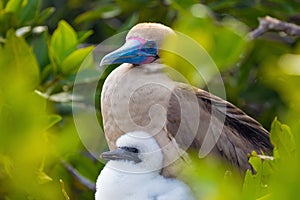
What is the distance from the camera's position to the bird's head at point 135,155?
1.86 metres

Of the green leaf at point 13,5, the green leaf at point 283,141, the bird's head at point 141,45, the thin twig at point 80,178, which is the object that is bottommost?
the thin twig at point 80,178

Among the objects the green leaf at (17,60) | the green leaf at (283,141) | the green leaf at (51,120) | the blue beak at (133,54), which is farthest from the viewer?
the green leaf at (17,60)

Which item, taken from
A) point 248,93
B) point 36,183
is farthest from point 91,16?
point 36,183

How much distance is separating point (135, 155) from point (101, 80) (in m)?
0.78

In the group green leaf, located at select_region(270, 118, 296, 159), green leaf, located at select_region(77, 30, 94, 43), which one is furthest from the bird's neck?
green leaf, located at select_region(77, 30, 94, 43)

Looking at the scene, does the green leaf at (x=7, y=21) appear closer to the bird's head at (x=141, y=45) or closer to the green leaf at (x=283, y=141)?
the bird's head at (x=141, y=45)

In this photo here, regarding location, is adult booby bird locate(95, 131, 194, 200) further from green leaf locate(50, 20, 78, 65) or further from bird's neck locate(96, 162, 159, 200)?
green leaf locate(50, 20, 78, 65)

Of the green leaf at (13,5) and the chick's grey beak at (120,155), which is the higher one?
the chick's grey beak at (120,155)

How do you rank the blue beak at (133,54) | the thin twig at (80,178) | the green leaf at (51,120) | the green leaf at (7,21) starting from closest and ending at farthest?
the blue beak at (133,54)
the green leaf at (51,120)
the thin twig at (80,178)
the green leaf at (7,21)

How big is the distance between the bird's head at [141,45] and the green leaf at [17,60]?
0.31 m

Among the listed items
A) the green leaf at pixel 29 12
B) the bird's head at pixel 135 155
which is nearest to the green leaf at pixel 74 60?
the green leaf at pixel 29 12

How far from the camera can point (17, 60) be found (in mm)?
2359

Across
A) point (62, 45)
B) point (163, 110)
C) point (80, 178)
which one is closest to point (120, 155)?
point (163, 110)

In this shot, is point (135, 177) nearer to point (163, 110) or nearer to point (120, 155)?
point (120, 155)
